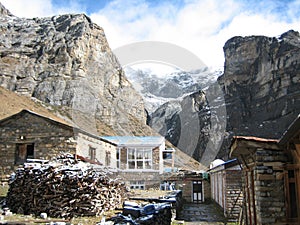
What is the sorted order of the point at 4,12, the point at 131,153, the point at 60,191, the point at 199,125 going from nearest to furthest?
the point at 60,191, the point at 131,153, the point at 4,12, the point at 199,125

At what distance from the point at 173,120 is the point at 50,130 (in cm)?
8942

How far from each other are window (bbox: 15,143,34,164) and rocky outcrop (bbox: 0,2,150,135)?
38.5 meters

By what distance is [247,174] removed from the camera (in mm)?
9117

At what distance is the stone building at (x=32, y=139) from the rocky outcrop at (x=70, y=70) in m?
38.5

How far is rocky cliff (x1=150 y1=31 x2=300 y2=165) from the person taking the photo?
74.3 metres

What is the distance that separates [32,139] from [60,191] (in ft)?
27.5

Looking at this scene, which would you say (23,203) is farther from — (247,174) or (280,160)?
(280,160)

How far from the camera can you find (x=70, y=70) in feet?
239

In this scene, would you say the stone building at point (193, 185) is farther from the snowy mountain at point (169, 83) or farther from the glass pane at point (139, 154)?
the snowy mountain at point (169, 83)

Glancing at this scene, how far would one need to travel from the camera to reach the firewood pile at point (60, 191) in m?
10.5

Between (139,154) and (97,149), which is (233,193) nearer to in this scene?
(97,149)

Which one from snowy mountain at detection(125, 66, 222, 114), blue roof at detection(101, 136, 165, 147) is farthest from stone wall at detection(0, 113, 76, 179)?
snowy mountain at detection(125, 66, 222, 114)

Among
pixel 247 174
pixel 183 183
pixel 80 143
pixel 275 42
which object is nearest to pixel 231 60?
pixel 275 42

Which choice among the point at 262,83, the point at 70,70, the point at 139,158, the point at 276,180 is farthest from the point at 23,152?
the point at 262,83
